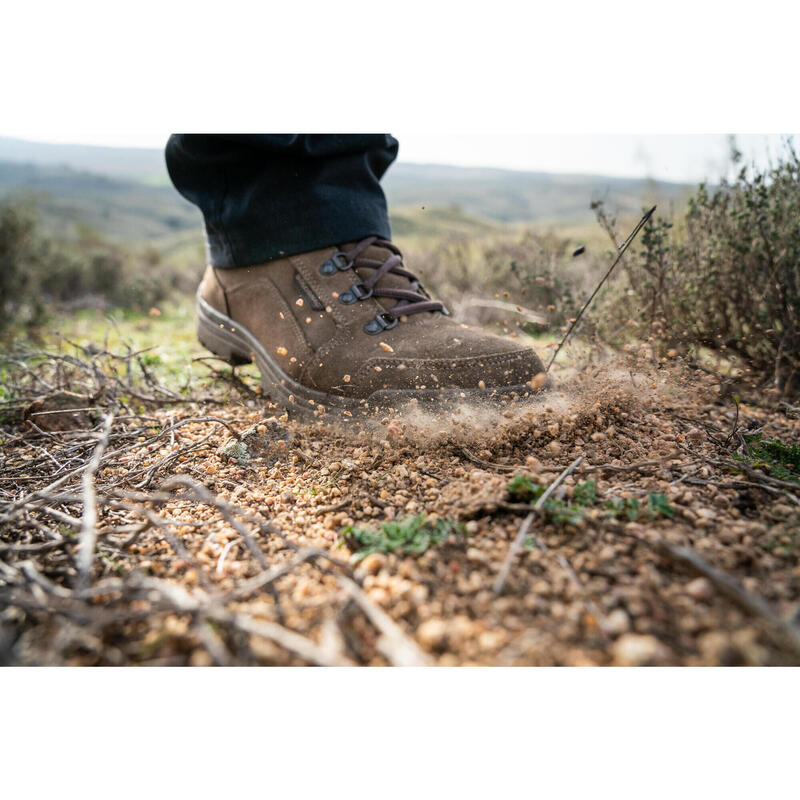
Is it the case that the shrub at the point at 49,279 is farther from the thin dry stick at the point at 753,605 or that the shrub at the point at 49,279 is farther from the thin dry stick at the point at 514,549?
the thin dry stick at the point at 753,605

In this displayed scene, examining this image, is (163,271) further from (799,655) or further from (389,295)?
(799,655)

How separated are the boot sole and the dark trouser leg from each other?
A: 0.32 m

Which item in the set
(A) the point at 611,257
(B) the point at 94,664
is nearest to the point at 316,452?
(B) the point at 94,664

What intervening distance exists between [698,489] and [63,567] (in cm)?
128

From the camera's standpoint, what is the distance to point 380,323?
5.92 ft

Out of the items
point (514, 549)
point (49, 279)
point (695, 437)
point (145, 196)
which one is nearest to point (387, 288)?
point (695, 437)

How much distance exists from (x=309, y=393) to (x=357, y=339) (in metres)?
0.24

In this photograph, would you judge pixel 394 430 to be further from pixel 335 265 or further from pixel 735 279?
pixel 735 279

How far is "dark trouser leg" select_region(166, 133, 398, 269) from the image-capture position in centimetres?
187

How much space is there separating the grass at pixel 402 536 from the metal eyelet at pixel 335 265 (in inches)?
41.0

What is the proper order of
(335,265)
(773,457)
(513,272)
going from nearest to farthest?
(773,457)
(335,265)
(513,272)

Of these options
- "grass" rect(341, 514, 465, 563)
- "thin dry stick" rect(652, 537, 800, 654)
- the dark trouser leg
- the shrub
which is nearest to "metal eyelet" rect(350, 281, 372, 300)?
the dark trouser leg

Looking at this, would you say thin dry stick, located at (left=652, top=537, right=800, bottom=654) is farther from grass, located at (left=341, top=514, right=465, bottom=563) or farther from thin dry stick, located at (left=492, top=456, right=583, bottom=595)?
grass, located at (left=341, top=514, right=465, bottom=563)

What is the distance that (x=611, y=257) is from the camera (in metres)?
2.57
